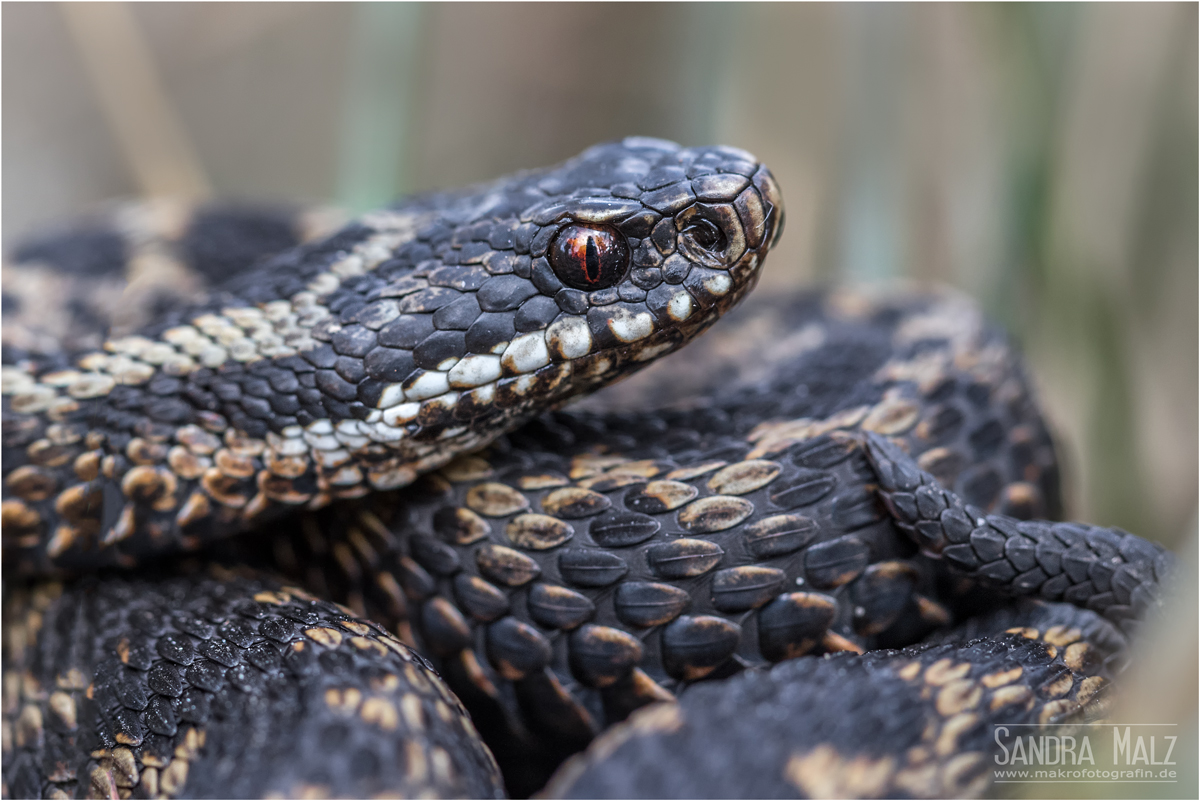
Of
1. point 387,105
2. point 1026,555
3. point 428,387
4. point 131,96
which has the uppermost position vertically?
point 131,96

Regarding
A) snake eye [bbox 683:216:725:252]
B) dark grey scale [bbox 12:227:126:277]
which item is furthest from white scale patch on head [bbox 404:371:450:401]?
dark grey scale [bbox 12:227:126:277]

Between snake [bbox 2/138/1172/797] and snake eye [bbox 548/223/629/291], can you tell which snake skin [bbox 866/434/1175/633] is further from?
snake eye [bbox 548/223/629/291]

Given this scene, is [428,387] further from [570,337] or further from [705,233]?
[705,233]

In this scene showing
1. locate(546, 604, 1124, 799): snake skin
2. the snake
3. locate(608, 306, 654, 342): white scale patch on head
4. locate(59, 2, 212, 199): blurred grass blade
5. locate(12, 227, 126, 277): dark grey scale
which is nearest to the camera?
locate(546, 604, 1124, 799): snake skin

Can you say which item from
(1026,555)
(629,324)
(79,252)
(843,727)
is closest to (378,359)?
(629,324)

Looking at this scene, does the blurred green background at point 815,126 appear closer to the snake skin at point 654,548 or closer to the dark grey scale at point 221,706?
the snake skin at point 654,548

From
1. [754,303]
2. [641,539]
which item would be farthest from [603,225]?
[754,303]

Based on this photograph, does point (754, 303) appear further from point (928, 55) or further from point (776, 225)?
point (928, 55)
